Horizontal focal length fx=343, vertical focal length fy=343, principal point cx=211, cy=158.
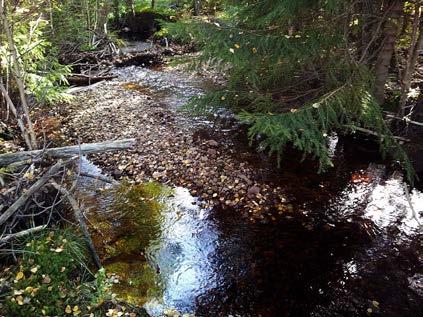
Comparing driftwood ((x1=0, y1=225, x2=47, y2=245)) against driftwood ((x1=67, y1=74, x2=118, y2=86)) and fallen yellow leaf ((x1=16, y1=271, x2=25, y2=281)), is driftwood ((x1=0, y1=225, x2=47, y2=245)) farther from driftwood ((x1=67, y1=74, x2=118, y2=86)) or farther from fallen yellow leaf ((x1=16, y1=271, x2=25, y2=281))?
driftwood ((x1=67, y1=74, x2=118, y2=86))

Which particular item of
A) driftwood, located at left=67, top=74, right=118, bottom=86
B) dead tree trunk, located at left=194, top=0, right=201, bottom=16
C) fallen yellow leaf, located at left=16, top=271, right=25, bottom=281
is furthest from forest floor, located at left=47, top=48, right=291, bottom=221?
dead tree trunk, located at left=194, top=0, right=201, bottom=16

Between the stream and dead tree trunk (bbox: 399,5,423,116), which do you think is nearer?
the stream

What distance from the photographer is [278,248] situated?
5809mm

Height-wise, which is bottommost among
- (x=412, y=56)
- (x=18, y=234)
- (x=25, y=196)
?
(x=18, y=234)

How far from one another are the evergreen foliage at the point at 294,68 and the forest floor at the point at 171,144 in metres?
1.12

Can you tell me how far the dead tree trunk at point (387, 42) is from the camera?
7465 millimetres

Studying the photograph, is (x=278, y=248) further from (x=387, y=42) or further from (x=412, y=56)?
(x=412, y=56)

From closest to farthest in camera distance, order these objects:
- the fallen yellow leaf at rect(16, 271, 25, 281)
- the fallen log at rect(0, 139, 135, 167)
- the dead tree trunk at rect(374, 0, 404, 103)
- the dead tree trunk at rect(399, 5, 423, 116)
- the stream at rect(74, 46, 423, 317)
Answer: the fallen yellow leaf at rect(16, 271, 25, 281)
the stream at rect(74, 46, 423, 317)
the fallen log at rect(0, 139, 135, 167)
the dead tree trunk at rect(374, 0, 404, 103)
the dead tree trunk at rect(399, 5, 423, 116)

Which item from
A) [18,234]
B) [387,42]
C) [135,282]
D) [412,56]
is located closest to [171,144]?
[135,282]

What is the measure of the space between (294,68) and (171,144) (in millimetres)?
3575

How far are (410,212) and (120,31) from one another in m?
19.9

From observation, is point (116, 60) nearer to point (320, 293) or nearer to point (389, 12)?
point (389, 12)

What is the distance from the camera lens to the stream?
4875mm

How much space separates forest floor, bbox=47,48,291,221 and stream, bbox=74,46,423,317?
1.11 ft
